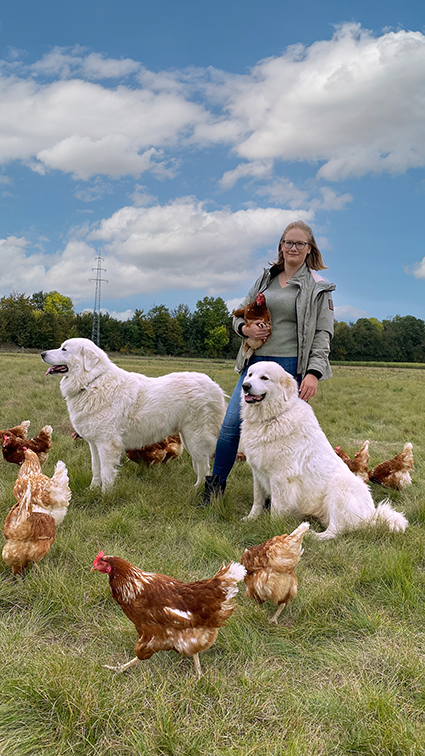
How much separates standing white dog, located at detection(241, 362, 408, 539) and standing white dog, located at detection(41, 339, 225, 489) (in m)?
1.31

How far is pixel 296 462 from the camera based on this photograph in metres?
4.04

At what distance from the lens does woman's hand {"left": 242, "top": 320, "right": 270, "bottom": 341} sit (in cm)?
435

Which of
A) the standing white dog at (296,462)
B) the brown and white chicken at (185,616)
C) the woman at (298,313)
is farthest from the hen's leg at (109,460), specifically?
the brown and white chicken at (185,616)

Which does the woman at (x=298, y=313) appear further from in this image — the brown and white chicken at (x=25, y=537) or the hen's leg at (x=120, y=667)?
the hen's leg at (x=120, y=667)

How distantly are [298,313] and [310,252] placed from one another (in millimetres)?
733

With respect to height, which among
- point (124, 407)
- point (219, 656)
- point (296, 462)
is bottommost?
point (219, 656)

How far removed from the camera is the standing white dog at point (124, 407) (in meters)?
5.21

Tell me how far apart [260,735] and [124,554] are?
1.85 m

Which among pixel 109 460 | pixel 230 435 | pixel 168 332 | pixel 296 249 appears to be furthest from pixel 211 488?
pixel 168 332

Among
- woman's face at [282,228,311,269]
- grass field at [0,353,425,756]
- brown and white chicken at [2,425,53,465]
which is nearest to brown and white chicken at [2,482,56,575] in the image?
grass field at [0,353,425,756]

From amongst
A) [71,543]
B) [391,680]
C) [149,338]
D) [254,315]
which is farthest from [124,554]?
[149,338]

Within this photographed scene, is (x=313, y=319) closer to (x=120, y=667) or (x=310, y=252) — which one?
(x=310, y=252)

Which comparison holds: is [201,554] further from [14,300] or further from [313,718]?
[14,300]

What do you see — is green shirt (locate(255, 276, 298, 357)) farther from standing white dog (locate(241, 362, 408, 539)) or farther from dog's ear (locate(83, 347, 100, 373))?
dog's ear (locate(83, 347, 100, 373))
